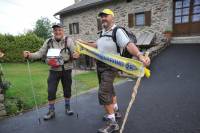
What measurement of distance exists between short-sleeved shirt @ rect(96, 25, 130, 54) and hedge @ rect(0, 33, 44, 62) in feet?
67.0

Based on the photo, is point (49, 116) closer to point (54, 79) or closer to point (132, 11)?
point (54, 79)

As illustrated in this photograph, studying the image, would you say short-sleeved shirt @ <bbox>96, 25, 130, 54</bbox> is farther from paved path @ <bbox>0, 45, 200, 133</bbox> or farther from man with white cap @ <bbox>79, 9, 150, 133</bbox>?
paved path @ <bbox>0, 45, 200, 133</bbox>

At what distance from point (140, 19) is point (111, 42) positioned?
13308 millimetres

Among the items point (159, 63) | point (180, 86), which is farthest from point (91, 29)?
point (180, 86)

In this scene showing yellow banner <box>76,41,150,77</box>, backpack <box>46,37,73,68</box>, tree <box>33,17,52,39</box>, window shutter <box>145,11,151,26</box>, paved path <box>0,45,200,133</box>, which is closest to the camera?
yellow banner <box>76,41,150,77</box>

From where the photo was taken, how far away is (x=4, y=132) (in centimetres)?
387

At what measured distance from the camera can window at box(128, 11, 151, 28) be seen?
1527cm

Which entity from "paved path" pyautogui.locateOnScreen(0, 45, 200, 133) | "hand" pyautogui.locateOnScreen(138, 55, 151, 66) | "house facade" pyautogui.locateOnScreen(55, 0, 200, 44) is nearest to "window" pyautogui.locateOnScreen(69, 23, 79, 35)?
"house facade" pyautogui.locateOnScreen(55, 0, 200, 44)

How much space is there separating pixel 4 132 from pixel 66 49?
1.98 meters

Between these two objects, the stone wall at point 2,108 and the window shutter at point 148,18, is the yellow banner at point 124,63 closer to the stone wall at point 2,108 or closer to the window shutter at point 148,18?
the stone wall at point 2,108

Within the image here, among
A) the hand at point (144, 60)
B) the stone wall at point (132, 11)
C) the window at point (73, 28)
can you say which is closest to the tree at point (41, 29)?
the window at point (73, 28)

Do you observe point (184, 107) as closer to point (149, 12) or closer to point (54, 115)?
point (54, 115)

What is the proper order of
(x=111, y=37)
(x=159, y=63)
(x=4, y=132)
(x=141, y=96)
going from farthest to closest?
(x=159, y=63)
(x=141, y=96)
(x=4, y=132)
(x=111, y=37)

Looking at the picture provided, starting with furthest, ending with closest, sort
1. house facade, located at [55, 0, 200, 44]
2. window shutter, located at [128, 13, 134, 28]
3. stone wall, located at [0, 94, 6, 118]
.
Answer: window shutter, located at [128, 13, 134, 28] → house facade, located at [55, 0, 200, 44] → stone wall, located at [0, 94, 6, 118]
